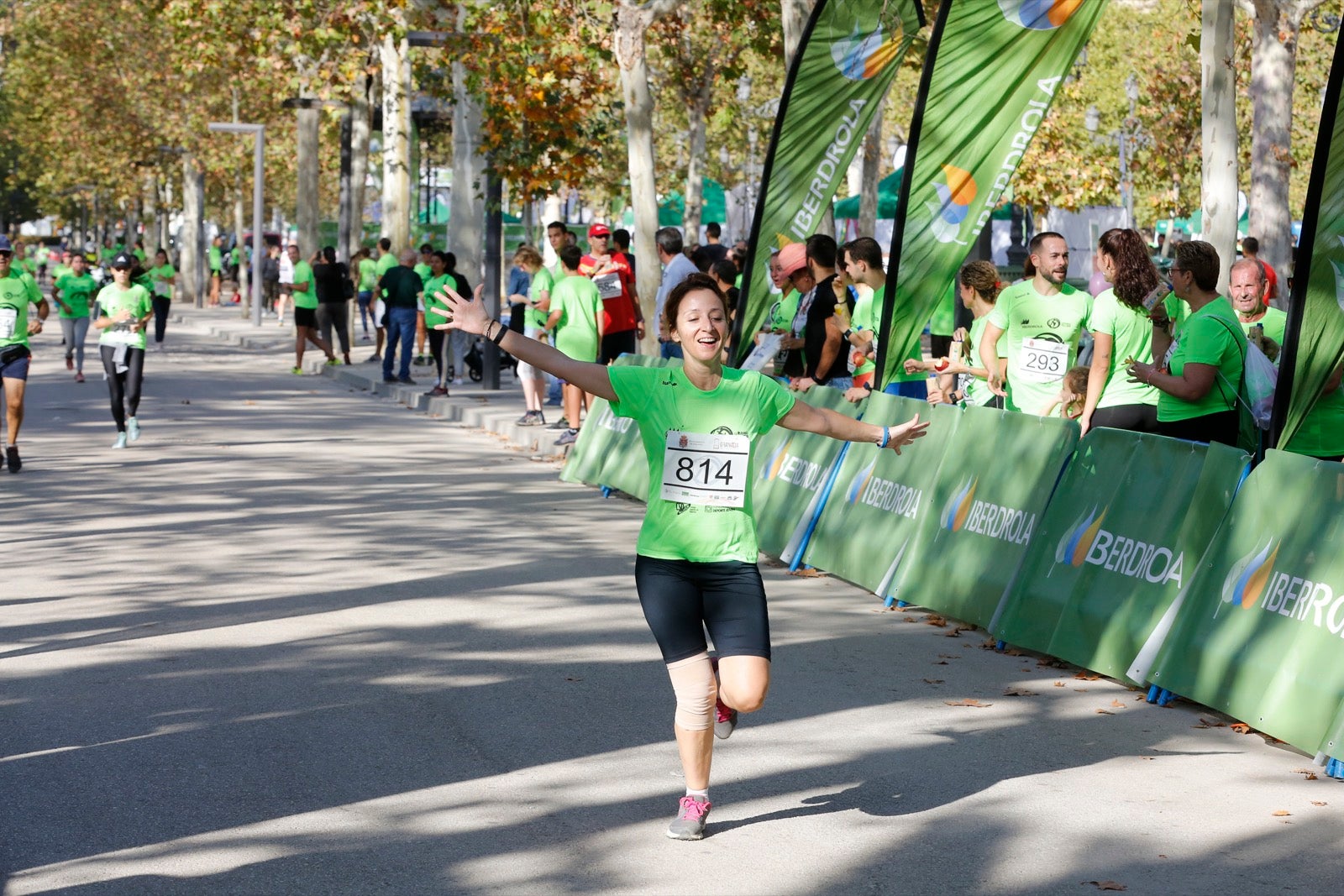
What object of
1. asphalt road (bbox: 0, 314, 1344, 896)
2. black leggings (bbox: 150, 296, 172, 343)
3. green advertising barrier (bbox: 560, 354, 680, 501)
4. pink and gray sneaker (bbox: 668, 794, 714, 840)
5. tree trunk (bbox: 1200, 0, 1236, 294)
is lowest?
asphalt road (bbox: 0, 314, 1344, 896)

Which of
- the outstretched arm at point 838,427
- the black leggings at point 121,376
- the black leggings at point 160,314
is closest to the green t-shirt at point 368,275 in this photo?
the black leggings at point 160,314

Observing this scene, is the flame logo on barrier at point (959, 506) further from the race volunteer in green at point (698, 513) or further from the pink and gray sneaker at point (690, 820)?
the pink and gray sneaker at point (690, 820)

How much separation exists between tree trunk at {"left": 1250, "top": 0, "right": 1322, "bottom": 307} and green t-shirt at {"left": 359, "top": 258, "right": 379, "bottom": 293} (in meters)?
18.5

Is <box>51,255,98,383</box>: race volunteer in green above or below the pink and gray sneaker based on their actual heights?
above

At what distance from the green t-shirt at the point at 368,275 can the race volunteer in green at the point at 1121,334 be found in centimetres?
2333

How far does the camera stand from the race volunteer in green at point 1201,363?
27.6 feet

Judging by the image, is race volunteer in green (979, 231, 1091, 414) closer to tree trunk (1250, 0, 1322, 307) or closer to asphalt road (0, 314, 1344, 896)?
asphalt road (0, 314, 1344, 896)

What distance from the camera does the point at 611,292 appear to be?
→ 57.9 feet

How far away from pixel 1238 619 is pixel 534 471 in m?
9.99

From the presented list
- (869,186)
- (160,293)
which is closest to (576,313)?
(869,186)

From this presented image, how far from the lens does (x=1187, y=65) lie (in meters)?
37.2

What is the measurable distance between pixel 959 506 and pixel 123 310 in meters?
10.3

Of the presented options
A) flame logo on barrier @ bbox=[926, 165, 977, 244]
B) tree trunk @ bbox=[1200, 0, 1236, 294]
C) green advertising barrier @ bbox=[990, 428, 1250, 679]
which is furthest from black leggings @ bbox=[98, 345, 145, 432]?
green advertising barrier @ bbox=[990, 428, 1250, 679]

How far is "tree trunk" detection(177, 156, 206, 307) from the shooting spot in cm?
5534
